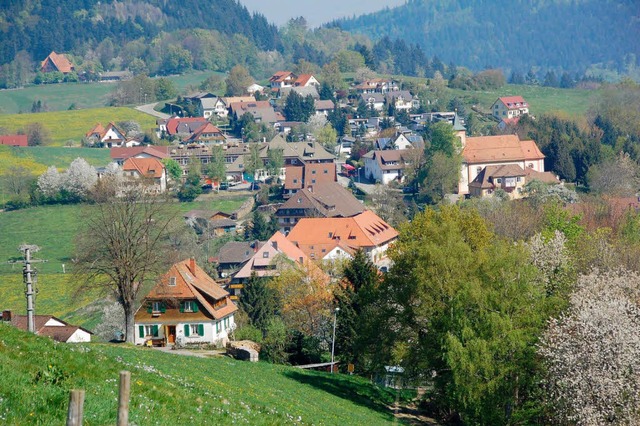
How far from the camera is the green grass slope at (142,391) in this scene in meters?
14.2

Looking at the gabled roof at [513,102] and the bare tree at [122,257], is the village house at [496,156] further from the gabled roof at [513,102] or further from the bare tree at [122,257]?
the bare tree at [122,257]

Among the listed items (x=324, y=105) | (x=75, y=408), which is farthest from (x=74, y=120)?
(x=75, y=408)

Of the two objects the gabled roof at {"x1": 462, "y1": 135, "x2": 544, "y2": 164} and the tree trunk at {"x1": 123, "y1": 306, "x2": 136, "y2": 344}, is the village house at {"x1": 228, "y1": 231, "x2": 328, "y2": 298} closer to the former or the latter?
the tree trunk at {"x1": 123, "y1": 306, "x2": 136, "y2": 344}

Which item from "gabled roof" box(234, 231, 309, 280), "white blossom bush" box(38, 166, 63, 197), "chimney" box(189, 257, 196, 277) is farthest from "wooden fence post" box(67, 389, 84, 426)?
"white blossom bush" box(38, 166, 63, 197)

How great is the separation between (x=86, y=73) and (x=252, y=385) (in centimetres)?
17633

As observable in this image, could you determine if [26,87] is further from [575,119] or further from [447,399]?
[447,399]

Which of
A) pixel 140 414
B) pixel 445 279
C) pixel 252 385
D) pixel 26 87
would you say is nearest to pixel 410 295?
pixel 445 279

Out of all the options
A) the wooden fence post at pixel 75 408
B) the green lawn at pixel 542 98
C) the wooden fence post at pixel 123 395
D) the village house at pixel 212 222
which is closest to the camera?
the wooden fence post at pixel 75 408

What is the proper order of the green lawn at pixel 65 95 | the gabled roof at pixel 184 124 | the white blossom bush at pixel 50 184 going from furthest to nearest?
1. the green lawn at pixel 65 95
2. the gabled roof at pixel 184 124
3. the white blossom bush at pixel 50 184

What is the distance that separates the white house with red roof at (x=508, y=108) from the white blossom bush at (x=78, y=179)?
202 ft

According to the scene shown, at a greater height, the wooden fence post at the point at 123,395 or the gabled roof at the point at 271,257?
the wooden fence post at the point at 123,395

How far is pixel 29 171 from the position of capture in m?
102

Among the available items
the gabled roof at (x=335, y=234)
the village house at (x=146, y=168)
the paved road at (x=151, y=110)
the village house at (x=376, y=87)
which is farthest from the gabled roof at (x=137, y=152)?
the village house at (x=376, y=87)

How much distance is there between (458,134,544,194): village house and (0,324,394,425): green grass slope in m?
77.0
